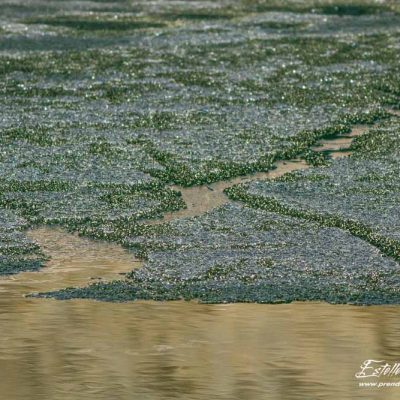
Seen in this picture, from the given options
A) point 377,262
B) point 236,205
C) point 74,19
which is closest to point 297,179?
point 236,205

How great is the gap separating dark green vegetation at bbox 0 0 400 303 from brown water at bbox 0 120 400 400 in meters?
0.17

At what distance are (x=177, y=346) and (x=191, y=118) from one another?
427 cm

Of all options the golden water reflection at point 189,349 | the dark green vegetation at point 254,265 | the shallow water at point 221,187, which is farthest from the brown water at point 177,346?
the shallow water at point 221,187

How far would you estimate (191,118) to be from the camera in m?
9.45

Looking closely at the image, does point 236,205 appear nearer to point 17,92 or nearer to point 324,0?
point 17,92

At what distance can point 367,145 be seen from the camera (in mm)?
8688

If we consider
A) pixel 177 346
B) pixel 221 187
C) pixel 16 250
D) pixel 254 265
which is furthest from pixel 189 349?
pixel 221 187

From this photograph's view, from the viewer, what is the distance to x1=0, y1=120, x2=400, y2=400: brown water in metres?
4.95

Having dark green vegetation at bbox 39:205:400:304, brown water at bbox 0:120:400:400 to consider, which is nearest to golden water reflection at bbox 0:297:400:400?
brown water at bbox 0:120:400:400

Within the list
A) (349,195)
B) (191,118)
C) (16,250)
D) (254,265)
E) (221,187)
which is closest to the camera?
(254,265)

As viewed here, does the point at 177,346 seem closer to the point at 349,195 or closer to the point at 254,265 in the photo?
the point at 254,265

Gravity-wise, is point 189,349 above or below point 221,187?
below

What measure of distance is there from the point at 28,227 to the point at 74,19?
7.49m

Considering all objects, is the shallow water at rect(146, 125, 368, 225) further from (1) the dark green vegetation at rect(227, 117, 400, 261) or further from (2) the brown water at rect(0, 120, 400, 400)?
(2) the brown water at rect(0, 120, 400, 400)
